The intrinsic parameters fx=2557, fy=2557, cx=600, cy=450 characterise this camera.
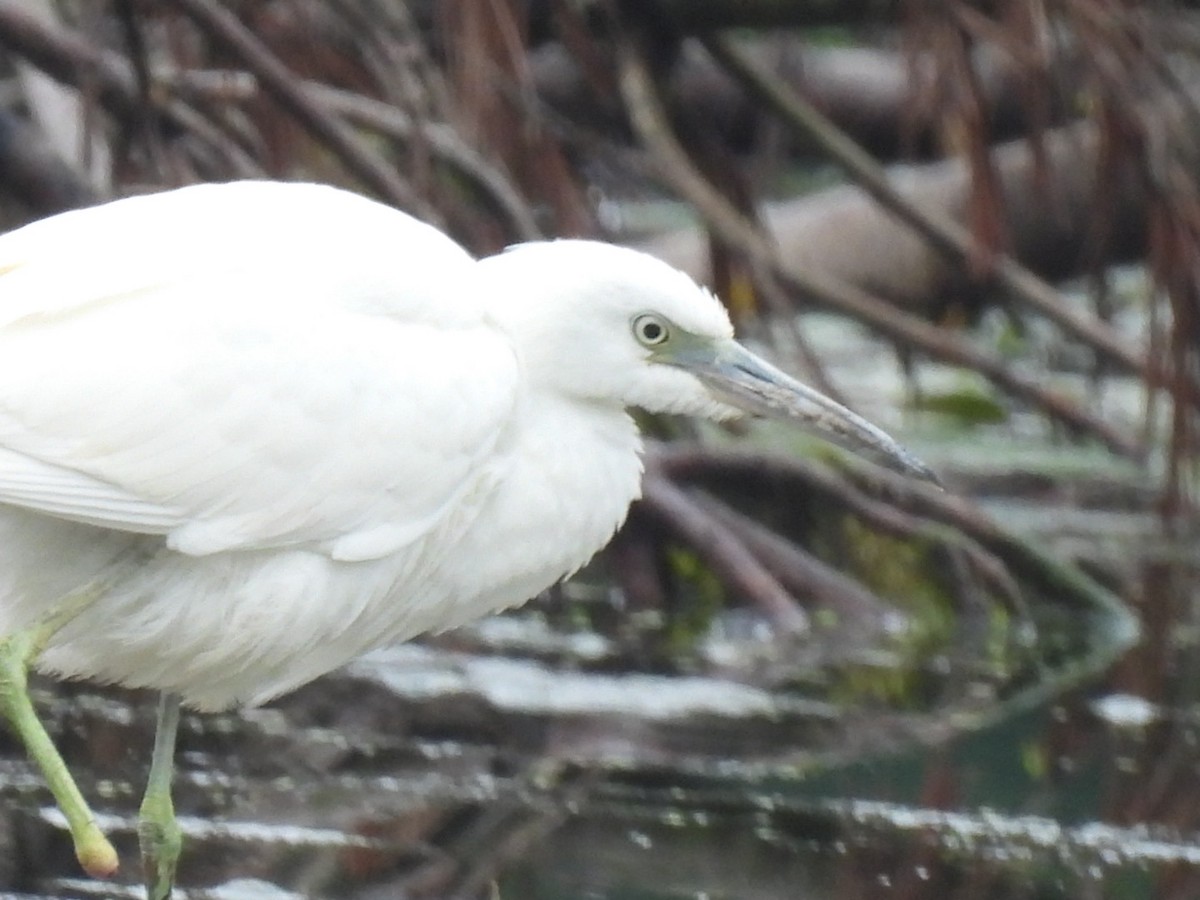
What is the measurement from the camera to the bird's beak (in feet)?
15.0

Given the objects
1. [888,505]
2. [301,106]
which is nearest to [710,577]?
[888,505]

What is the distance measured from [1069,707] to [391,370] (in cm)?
291

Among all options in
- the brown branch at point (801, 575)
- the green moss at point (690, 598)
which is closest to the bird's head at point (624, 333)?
the green moss at point (690, 598)

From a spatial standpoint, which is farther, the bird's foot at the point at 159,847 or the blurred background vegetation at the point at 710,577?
the blurred background vegetation at the point at 710,577

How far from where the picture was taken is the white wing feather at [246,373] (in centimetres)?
406

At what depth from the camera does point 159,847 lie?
4.29 metres

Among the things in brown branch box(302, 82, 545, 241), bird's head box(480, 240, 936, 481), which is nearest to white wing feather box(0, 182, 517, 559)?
bird's head box(480, 240, 936, 481)

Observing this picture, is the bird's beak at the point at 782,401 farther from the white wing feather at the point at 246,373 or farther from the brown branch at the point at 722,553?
the brown branch at the point at 722,553

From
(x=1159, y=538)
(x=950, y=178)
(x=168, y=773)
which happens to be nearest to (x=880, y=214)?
(x=950, y=178)

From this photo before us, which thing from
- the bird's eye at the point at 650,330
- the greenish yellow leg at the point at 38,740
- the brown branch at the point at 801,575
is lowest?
the brown branch at the point at 801,575

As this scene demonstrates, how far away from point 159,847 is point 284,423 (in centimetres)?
75

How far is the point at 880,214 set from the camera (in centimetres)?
950

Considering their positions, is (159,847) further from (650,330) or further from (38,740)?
(650,330)

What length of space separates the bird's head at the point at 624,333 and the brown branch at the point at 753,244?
7.99 ft
